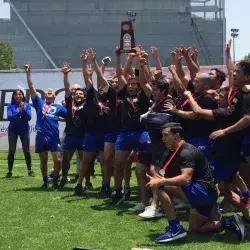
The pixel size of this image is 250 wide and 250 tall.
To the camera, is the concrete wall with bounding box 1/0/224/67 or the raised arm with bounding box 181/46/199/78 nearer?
the raised arm with bounding box 181/46/199/78

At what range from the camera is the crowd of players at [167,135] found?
6648 millimetres

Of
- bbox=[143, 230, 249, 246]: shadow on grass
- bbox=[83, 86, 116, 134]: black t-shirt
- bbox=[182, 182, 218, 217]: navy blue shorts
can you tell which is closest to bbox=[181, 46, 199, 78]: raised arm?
bbox=[83, 86, 116, 134]: black t-shirt

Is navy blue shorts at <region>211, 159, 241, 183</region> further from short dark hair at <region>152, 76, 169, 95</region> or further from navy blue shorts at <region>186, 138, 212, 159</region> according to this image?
short dark hair at <region>152, 76, 169, 95</region>

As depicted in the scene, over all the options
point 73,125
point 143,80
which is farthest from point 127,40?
point 73,125

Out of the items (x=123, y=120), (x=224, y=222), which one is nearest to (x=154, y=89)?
(x=123, y=120)

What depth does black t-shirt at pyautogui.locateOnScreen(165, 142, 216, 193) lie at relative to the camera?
643 cm

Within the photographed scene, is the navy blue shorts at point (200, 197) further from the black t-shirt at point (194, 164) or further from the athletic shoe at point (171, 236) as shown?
the athletic shoe at point (171, 236)

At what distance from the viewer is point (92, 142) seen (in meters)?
9.93

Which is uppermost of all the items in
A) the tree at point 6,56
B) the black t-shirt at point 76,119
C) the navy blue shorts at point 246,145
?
the tree at point 6,56

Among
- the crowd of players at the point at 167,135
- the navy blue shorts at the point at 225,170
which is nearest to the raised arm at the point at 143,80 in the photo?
the crowd of players at the point at 167,135

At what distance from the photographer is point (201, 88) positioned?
24.2 feet

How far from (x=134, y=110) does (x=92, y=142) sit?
151 cm

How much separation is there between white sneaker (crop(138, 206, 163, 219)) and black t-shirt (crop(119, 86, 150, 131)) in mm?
1314

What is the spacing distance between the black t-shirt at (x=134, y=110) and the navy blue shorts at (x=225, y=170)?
1.94 metres
